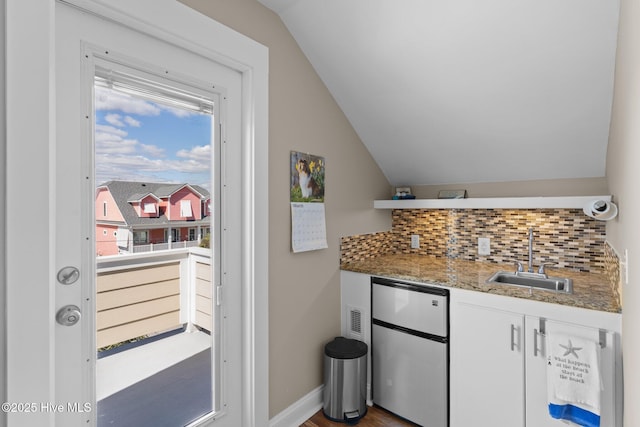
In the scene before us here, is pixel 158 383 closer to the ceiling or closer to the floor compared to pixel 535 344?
closer to the floor

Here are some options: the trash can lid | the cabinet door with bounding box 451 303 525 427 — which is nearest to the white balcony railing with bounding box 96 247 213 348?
the trash can lid

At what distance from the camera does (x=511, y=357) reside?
5.80 ft

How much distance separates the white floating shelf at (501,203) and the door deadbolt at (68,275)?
2.18 m

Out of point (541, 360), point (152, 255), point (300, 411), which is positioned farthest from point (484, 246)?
point (152, 255)

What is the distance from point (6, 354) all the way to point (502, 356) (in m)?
2.14

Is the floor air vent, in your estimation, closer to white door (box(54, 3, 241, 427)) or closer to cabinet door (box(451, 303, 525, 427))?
cabinet door (box(451, 303, 525, 427))

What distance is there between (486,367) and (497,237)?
1.16 m

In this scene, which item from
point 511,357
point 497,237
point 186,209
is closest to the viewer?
point 186,209

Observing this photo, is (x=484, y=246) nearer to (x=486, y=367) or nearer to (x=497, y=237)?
(x=497, y=237)

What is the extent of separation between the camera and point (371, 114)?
96.3 inches

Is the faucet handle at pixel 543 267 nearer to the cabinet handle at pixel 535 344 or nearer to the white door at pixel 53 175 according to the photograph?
the cabinet handle at pixel 535 344

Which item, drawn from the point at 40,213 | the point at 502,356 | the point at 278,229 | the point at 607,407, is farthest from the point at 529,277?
the point at 40,213

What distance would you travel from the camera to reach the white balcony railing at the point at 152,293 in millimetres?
1354

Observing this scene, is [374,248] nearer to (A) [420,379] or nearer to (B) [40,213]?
(A) [420,379]
